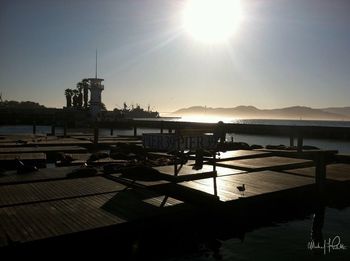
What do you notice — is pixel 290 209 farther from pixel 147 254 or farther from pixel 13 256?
pixel 13 256

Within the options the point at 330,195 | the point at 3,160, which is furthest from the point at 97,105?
the point at 330,195

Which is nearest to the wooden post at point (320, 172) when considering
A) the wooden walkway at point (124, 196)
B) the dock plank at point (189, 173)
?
the wooden walkway at point (124, 196)

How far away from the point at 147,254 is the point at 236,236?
3.19 m

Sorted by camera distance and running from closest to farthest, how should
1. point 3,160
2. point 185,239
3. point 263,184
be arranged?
point 185,239 < point 263,184 < point 3,160

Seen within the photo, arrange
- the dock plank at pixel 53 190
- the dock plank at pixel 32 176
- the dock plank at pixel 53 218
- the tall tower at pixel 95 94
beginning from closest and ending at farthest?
1. the dock plank at pixel 53 218
2. the dock plank at pixel 53 190
3. the dock plank at pixel 32 176
4. the tall tower at pixel 95 94

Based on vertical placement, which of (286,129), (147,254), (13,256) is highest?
(286,129)

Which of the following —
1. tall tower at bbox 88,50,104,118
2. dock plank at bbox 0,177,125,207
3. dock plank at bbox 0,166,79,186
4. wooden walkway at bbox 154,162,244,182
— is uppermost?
tall tower at bbox 88,50,104,118

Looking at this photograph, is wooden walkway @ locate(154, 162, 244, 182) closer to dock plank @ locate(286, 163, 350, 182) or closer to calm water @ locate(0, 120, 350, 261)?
dock plank @ locate(286, 163, 350, 182)

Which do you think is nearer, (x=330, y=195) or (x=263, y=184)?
(x=263, y=184)

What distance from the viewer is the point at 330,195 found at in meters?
15.8

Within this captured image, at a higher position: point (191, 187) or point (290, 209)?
point (191, 187)

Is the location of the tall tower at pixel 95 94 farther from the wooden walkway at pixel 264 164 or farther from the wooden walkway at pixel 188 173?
the wooden walkway at pixel 188 173

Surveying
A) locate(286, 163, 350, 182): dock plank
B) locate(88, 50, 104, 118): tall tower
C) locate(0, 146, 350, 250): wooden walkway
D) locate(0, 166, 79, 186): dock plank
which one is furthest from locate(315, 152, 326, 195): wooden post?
locate(88, 50, 104, 118): tall tower

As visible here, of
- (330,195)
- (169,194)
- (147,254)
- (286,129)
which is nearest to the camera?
(147,254)
